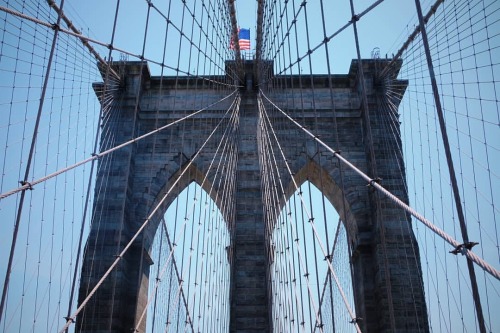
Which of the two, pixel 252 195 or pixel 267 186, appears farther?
pixel 252 195

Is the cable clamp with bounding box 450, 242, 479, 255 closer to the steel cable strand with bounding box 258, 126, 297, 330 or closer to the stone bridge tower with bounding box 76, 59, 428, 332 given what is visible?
the stone bridge tower with bounding box 76, 59, 428, 332

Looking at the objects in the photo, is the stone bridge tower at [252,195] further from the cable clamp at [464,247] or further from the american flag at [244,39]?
the cable clamp at [464,247]

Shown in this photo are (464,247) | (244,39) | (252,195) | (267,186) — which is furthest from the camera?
(244,39)

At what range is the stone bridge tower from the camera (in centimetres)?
1166

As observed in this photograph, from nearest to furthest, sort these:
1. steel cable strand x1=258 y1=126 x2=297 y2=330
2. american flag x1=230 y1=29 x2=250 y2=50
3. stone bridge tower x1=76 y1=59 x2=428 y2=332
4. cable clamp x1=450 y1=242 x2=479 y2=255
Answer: cable clamp x1=450 y1=242 x2=479 y2=255, stone bridge tower x1=76 y1=59 x2=428 y2=332, steel cable strand x1=258 y1=126 x2=297 y2=330, american flag x1=230 y1=29 x2=250 y2=50

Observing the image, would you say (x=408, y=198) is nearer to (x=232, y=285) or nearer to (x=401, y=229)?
(x=401, y=229)

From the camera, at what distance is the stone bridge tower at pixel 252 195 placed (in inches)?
459

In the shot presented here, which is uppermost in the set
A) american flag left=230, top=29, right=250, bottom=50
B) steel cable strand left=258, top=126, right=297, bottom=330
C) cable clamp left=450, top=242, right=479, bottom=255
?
american flag left=230, top=29, right=250, bottom=50

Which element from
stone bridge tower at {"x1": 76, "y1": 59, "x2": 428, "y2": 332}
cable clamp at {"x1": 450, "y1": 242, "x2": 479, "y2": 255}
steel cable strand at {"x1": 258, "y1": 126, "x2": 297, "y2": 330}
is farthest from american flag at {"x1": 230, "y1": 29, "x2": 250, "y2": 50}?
cable clamp at {"x1": 450, "y1": 242, "x2": 479, "y2": 255}

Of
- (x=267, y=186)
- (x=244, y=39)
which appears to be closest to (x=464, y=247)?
(x=267, y=186)

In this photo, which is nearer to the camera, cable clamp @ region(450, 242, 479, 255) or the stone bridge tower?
cable clamp @ region(450, 242, 479, 255)

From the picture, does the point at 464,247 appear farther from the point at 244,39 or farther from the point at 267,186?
the point at 244,39

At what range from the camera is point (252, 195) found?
43.0ft

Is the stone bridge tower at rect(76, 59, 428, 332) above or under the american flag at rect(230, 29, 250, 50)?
under
